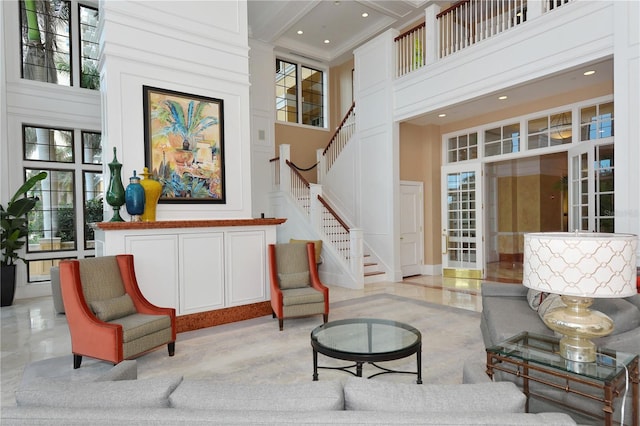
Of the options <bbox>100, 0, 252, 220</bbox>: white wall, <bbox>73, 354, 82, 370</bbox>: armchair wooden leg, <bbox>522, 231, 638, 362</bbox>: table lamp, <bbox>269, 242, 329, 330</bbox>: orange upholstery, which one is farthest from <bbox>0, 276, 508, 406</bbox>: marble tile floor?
<bbox>522, 231, 638, 362</bbox>: table lamp

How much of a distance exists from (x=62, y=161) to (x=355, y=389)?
324 inches

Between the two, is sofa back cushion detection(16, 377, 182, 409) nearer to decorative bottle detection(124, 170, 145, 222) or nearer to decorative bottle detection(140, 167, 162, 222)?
decorative bottle detection(124, 170, 145, 222)

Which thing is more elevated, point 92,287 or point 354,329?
point 92,287

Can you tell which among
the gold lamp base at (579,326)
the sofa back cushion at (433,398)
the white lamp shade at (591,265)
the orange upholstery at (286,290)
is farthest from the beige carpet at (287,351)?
the sofa back cushion at (433,398)

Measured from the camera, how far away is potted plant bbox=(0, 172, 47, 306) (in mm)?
6184

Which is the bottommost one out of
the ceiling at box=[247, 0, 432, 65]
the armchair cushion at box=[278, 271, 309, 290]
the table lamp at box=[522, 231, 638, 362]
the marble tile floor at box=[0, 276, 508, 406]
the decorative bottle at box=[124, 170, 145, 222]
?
the marble tile floor at box=[0, 276, 508, 406]

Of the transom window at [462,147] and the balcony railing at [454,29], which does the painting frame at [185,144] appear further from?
the transom window at [462,147]

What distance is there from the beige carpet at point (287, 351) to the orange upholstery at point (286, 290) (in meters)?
0.20

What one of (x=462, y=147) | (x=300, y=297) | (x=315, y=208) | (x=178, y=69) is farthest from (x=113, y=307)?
(x=462, y=147)

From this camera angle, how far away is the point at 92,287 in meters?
3.55

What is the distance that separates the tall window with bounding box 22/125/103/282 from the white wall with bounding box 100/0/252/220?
354 centimetres

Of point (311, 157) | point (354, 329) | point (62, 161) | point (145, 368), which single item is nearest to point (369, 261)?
point (311, 157)

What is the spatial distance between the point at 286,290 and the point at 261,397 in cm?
365

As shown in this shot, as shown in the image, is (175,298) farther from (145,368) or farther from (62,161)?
(62,161)
